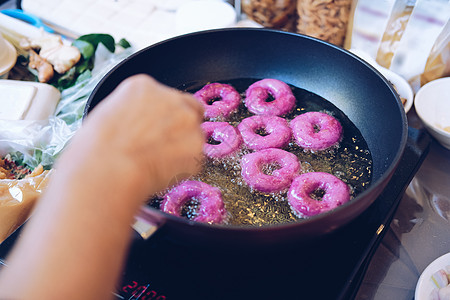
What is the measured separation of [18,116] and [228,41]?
76cm

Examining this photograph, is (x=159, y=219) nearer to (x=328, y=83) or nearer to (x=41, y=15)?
(x=328, y=83)

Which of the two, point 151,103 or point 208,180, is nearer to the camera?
point 151,103

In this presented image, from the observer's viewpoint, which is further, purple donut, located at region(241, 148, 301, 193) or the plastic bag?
the plastic bag

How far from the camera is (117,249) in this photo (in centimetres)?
47

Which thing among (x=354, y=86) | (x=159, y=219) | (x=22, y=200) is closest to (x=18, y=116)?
(x=22, y=200)

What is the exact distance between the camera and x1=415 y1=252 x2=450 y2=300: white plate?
2.62 ft

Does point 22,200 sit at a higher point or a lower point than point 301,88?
lower

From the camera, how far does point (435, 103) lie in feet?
4.17

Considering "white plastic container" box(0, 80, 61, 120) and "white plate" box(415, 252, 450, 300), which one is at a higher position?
"white plate" box(415, 252, 450, 300)

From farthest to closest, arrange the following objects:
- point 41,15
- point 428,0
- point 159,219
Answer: point 41,15 → point 428,0 → point 159,219

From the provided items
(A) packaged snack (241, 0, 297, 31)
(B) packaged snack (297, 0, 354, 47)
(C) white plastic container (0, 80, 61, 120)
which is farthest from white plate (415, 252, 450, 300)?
(C) white plastic container (0, 80, 61, 120)

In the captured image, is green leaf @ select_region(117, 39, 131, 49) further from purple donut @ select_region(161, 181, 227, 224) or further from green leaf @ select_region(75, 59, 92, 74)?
purple donut @ select_region(161, 181, 227, 224)

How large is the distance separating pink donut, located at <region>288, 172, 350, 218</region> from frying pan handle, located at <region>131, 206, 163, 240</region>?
0.39 metres

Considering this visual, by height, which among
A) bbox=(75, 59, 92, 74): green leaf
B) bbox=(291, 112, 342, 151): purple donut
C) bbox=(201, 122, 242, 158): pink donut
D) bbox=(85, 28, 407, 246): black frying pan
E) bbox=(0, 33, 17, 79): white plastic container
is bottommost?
bbox=(75, 59, 92, 74): green leaf
